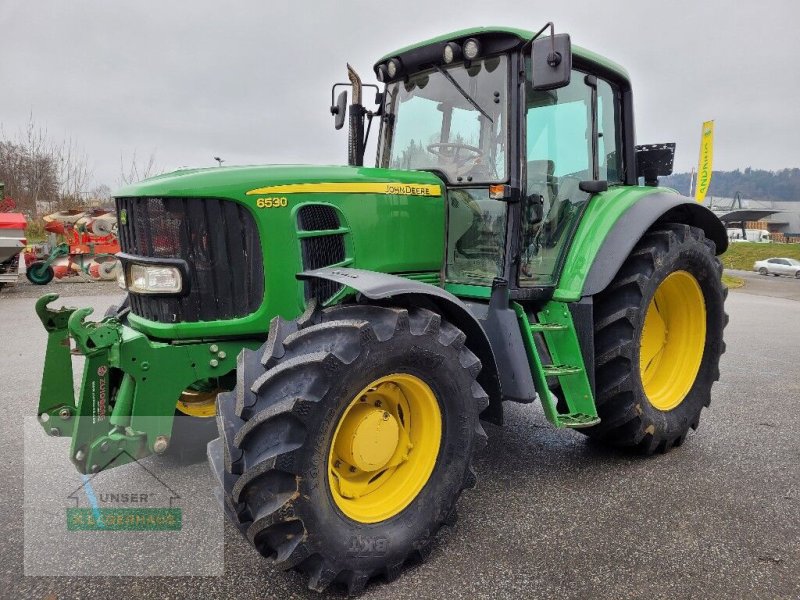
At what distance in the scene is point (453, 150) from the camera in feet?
11.4

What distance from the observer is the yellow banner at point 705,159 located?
52.3 feet

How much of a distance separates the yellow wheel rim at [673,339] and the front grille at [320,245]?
85.2 inches

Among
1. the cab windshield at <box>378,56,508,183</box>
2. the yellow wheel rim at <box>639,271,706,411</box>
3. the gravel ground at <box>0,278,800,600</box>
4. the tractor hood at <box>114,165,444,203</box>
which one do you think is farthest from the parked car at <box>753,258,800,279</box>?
the tractor hood at <box>114,165,444,203</box>

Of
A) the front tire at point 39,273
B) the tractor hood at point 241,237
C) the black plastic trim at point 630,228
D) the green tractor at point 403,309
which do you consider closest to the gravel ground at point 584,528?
the green tractor at point 403,309

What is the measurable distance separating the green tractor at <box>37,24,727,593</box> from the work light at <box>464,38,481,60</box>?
65 mm

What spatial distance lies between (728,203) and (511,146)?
82.5m

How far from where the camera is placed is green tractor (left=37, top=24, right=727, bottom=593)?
2258 millimetres

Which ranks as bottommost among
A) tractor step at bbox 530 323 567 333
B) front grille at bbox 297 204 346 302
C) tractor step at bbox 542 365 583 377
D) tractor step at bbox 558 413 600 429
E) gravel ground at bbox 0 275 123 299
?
gravel ground at bbox 0 275 123 299

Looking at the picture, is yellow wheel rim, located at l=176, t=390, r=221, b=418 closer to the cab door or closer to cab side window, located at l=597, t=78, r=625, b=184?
the cab door

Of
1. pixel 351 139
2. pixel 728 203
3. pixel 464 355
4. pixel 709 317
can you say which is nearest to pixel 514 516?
pixel 464 355

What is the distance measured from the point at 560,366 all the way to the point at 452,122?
1505mm

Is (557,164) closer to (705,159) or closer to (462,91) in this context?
(462,91)

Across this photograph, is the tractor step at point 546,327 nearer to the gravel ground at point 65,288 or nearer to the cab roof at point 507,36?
the cab roof at point 507,36

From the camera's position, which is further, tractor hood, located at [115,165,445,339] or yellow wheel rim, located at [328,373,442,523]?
tractor hood, located at [115,165,445,339]
